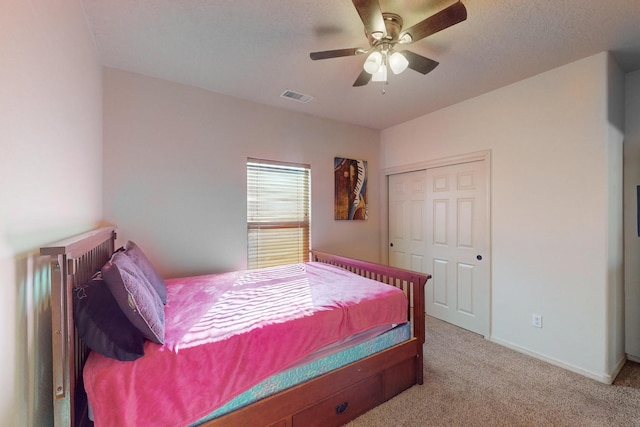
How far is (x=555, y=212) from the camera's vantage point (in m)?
2.36

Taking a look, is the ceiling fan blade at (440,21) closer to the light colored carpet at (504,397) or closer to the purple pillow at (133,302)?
the purple pillow at (133,302)

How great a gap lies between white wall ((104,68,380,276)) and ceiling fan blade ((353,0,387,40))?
1.80m

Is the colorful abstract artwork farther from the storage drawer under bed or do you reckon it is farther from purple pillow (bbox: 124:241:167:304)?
purple pillow (bbox: 124:241:167:304)

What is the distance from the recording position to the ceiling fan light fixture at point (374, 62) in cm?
178

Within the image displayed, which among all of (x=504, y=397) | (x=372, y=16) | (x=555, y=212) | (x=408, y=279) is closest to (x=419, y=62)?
(x=372, y=16)

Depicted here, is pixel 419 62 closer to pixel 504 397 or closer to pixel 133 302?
pixel 133 302

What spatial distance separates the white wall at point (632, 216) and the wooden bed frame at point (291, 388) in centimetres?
197

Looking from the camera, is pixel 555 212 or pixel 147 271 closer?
pixel 147 271

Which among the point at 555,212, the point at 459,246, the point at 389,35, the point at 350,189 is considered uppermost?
the point at 389,35

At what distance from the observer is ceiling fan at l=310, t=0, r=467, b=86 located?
1.39 m

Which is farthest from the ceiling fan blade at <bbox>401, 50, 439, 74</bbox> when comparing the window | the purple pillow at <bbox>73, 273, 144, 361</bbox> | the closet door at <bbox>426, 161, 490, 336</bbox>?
the purple pillow at <bbox>73, 273, 144, 361</bbox>

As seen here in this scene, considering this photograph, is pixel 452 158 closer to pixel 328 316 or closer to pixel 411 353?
pixel 411 353

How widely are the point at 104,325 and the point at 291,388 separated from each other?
97 cm

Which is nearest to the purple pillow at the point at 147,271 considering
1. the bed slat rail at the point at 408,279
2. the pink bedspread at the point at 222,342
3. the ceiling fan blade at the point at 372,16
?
the pink bedspread at the point at 222,342
